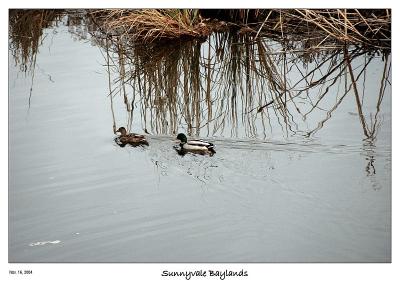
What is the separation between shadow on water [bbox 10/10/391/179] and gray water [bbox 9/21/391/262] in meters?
0.10

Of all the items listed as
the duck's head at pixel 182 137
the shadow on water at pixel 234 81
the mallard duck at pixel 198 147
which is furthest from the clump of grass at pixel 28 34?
the mallard duck at pixel 198 147

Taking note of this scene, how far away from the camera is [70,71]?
35.8 ft

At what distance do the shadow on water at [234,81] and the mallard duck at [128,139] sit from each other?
9.2 inches

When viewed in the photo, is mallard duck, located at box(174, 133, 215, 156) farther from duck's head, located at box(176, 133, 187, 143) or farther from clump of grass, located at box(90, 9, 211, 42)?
clump of grass, located at box(90, 9, 211, 42)

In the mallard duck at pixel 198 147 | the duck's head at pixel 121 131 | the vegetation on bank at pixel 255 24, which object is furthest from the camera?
the vegetation on bank at pixel 255 24

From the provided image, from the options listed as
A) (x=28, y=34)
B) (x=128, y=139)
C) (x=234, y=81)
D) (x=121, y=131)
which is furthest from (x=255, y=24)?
(x=128, y=139)

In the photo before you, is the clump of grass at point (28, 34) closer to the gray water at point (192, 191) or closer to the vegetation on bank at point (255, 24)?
the vegetation on bank at point (255, 24)

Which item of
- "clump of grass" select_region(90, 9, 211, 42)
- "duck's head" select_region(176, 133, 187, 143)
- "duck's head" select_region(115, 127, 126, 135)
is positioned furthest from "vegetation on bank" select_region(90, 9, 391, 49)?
"duck's head" select_region(115, 127, 126, 135)

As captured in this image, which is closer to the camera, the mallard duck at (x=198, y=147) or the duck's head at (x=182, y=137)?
the mallard duck at (x=198, y=147)

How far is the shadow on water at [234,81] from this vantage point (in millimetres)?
9242
